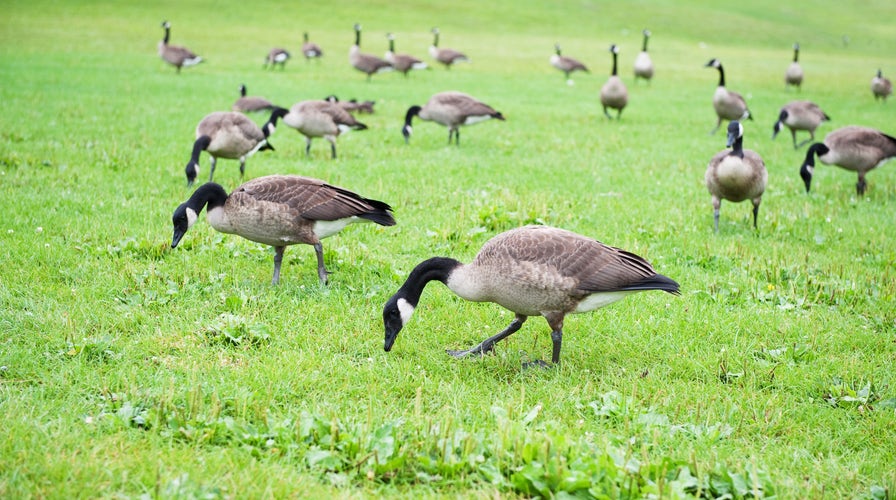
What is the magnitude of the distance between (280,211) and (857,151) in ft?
36.7

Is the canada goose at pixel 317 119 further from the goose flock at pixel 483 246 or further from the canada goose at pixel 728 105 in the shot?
the canada goose at pixel 728 105

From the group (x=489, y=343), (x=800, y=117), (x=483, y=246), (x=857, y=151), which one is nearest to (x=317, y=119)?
(x=483, y=246)

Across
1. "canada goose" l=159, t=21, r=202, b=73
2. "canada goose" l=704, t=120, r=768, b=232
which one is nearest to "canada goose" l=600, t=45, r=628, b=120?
"canada goose" l=704, t=120, r=768, b=232

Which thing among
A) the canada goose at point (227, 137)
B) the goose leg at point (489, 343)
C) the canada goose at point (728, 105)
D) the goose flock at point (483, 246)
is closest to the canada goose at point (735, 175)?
the goose flock at point (483, 246)

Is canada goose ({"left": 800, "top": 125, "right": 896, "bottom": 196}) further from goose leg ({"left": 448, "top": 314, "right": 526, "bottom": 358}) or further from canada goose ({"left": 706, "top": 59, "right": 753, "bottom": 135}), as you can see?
goose leg ({"left": 448, "top": 314, "right": 526, "bottom": 358})

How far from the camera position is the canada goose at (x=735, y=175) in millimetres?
10711

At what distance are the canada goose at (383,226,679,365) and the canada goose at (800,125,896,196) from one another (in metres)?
9.04

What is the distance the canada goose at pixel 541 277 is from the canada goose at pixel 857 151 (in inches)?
356

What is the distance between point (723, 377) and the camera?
6.41 meters

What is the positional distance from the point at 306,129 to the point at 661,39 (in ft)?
170

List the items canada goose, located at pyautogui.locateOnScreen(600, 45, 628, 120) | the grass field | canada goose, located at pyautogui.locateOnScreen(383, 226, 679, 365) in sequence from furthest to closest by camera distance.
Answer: canada goose, located at pyautogui.locateOnScreen(600, 45, 628, 120) < canada goose, located at pyautogui.locateOnScreen(383, 226, 679, 365) < the grass field

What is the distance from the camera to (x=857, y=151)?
1377 cm

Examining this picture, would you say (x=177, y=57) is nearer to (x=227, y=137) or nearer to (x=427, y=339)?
(x=227, y=137)

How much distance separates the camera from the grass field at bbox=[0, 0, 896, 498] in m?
4.60
